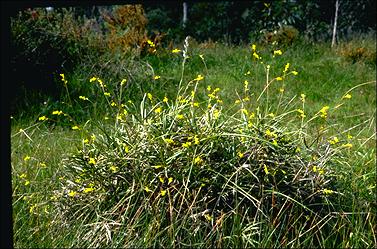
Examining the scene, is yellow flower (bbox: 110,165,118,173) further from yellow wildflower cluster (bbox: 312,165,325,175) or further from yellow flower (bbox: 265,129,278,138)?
yellow wildflower cluster (bbox: 312,165,325,175)

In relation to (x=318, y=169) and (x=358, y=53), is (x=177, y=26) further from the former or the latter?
(x=318, y=169)

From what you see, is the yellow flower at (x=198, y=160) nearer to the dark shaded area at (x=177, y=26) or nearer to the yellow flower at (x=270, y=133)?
the yellow flower at (x=270, y=133)

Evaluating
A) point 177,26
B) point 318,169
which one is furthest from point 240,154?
point 177,26

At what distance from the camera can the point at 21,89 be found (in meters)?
5.15

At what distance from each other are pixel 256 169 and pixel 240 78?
7.05ft

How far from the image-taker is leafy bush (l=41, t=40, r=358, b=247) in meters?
2.64

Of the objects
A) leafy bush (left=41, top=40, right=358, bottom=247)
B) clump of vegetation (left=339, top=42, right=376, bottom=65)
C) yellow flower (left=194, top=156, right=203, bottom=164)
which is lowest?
clump of vegetation (left=339, top=42, right=376, bottom=65)

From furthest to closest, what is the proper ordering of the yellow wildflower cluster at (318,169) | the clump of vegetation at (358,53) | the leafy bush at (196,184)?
the clump of vegetation at (358,53) < the yellow wildflower cluster at (318,169) < the leafy bush at (196,184)

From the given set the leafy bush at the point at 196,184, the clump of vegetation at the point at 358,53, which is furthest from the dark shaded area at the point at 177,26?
the clump of vegetation at the point at 358,53

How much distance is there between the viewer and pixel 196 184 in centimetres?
278

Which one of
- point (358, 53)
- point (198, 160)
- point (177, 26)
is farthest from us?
point (177, 26)

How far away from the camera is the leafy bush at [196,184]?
8.68 feet

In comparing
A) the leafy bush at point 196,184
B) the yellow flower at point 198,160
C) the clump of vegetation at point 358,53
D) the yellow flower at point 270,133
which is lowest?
the clump of vegetation at point 358,53

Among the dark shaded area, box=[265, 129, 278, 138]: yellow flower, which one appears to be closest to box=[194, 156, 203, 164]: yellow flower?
box=[265, 129, 278, 138]: yellow flower
